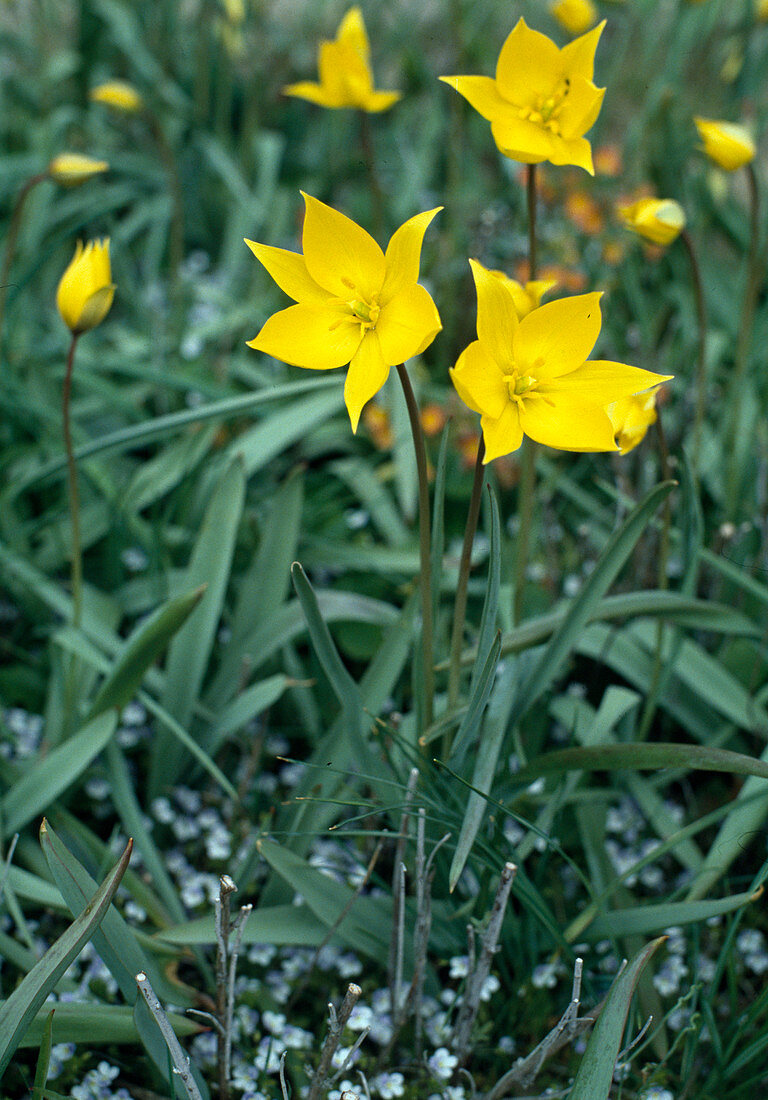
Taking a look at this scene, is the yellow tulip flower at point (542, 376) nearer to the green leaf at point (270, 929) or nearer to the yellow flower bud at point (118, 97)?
the green leaf at point (270, 929)

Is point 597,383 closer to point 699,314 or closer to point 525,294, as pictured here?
point 525,294

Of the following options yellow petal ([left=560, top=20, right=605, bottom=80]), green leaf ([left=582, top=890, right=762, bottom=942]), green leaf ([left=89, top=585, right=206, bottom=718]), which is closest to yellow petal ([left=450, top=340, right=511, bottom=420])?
yellow petal ([left=560, top=20, right=605, bottom=80])

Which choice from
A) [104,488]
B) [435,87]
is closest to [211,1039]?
[104,488]

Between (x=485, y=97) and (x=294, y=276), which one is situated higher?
(x=485, y=97)

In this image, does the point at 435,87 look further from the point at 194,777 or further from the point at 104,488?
the point at 194,777

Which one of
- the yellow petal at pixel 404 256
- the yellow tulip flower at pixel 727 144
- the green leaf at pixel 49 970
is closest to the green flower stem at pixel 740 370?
the yellow tulip flower at pixel 727 144

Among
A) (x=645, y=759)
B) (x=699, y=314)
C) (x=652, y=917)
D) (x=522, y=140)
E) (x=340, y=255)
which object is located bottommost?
(x=652, y=917)

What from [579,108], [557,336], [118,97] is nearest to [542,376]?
[557,336]
